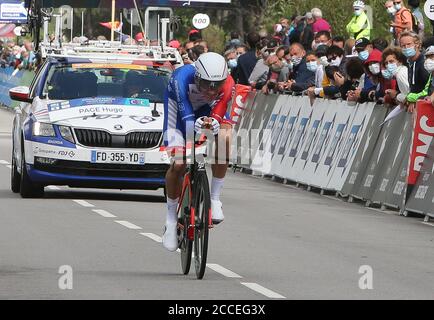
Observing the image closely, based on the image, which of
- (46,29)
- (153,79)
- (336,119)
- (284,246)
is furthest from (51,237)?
(46,29)

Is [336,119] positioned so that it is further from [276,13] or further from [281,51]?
[276,13]

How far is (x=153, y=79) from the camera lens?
69.1ft

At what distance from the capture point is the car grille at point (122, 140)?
1969cm

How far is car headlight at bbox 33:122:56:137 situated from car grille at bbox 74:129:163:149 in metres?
0.35

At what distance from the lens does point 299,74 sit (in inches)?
1030

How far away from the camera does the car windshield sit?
20688 millimetres

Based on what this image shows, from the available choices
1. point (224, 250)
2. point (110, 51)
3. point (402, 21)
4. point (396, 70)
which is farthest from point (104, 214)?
point (402, 21)

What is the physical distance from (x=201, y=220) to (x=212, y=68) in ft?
3.81

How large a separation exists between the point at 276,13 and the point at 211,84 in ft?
152

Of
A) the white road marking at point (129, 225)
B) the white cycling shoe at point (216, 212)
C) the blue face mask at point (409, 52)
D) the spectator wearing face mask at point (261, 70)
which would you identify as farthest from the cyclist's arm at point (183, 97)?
the spectator wearing face mask at point (261, 70)

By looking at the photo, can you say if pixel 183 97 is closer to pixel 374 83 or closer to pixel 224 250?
pixel 224 250

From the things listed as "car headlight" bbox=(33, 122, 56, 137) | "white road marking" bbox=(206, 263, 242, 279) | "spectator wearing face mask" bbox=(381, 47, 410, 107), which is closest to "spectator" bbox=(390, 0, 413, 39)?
"spectator wearing face mask" bbox=(381, 47, 410, 107)

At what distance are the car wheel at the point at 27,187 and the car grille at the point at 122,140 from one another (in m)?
0.80

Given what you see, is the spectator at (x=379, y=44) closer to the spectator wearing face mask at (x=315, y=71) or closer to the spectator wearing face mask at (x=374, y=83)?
the spectator wearing face mask at (x=315, y=71)
